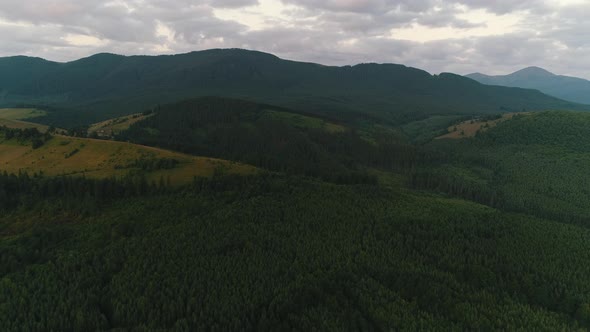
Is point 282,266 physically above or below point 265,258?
below

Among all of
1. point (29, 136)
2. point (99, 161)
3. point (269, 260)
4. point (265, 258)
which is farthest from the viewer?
point (29, 136)

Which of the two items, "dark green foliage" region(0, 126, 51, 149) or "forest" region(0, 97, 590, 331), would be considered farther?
"dark green foliage" region(0, 126, 51, 149)

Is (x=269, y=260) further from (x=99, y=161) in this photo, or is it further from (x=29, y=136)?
(x=29, y=136)

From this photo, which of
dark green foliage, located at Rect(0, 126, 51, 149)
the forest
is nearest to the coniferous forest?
the forest

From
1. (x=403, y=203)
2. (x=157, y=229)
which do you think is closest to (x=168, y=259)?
(x=157, y=229)

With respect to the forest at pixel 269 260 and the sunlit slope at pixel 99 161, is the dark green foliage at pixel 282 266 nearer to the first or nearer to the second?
the forest at pixel 269 260

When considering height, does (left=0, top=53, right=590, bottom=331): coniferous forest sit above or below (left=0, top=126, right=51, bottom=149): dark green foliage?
below

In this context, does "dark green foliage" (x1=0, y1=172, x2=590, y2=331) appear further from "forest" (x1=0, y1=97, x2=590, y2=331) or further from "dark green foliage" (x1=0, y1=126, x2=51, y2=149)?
"dark green foliage" (x1=0, y1=126, x2=51, y2=149)

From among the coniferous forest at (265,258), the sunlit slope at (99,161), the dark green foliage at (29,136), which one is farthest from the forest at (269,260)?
the dark green foliage at (29,136)

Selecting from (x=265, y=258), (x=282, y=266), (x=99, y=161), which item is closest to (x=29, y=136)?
(x=99, y=161)

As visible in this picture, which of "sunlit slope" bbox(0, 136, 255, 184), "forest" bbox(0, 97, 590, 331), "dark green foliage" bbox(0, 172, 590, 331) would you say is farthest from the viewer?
"sunlit slope" bbox(0, 136, 255, 184)
